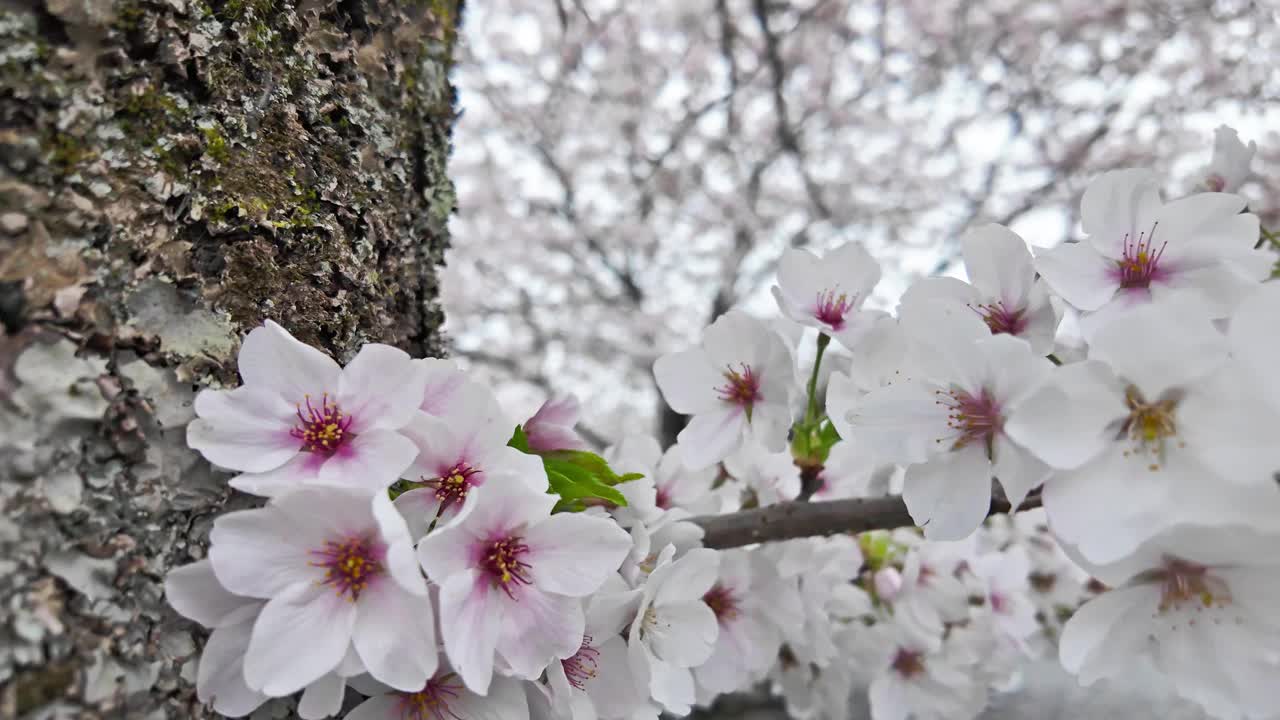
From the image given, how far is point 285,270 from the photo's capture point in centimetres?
58

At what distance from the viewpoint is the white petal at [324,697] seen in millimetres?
483

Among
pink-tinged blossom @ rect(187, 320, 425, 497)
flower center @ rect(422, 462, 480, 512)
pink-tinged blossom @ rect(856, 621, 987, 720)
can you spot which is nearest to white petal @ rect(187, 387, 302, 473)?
pink-tinged blossom @ rect(187, 320, 425, 497)

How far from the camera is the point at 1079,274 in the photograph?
1.96 feet

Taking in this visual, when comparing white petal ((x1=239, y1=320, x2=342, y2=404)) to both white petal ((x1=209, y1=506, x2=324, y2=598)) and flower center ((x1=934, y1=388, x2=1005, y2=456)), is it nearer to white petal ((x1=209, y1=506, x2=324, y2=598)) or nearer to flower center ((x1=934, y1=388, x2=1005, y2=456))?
white petal ((x1=209, y1=506, x2=324, y2=598))

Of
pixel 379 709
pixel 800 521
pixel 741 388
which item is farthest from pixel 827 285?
pixel 379 709

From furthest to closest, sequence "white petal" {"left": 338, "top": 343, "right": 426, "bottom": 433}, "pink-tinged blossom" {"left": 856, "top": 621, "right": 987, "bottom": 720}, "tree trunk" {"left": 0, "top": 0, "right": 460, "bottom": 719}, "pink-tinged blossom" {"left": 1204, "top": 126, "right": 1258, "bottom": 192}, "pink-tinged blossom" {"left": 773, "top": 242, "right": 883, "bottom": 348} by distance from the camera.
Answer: "pink-tinged blossom" {"left": 856, "top": 621, "right": 987, "bottom": 720}, "pink-tinged blossom" {"left": 1204, "top": 126, "right": 1258, "bottom": 192}, "pink-tinged blossom" {"left": 773, "top": 242, "right": 883, "bottom": 348}, "white petal" {"left": 338, "top": 343, "right": 426, "bottom": 433}, "tree trunk" {"left": 0, "top": 0, "right": 460, "bottom": 719}

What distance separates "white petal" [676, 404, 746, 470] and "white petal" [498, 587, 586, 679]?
28 cm

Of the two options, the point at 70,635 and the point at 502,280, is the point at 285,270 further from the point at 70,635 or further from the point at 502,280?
the point at 502,280

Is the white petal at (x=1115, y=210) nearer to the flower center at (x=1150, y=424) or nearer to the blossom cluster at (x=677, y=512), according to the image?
the blossom cluster at (x=677, y=512)

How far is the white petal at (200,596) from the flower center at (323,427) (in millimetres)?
102

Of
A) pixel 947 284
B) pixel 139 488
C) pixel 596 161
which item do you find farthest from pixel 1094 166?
pixel 139 488

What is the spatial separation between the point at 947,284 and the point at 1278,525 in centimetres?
30

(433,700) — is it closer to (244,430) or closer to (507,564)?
(507,564)

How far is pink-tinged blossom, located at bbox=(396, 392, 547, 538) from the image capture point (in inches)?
21.1
